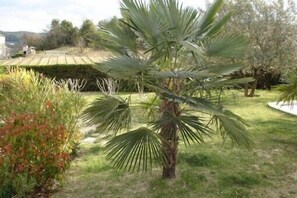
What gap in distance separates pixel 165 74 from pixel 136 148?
0.90 metres

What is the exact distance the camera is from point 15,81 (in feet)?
22.2

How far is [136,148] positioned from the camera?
3.82 m

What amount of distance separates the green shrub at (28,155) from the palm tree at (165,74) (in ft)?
2.10

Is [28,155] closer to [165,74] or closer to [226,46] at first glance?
[165,74]

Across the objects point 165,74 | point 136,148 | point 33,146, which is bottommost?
point 33,146

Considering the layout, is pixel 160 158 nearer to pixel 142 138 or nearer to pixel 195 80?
pixel 142 138

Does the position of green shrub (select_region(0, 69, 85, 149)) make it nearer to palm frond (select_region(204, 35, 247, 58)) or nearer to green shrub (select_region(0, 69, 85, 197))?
green shrub (select_region(0, 69, 85, 197))

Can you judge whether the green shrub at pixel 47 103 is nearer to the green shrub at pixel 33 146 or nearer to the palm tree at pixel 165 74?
the green shrub at pixel 33 146

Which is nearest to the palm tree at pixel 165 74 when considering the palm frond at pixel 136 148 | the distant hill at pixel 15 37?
the palm frond at pixel 136 148

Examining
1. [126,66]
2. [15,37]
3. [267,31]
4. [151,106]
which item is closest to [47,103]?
[151,106]

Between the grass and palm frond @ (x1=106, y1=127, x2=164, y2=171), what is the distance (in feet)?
2.82

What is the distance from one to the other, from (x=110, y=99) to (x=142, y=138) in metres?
0.88

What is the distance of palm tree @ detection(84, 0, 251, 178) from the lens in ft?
12.6

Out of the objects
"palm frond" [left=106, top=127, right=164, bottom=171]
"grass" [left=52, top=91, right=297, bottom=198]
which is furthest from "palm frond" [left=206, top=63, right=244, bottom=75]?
"palm frond" [left=106, top=127, right=164, bottom=171]
